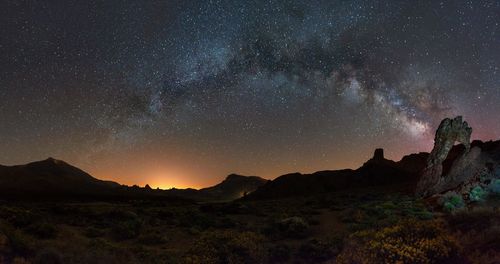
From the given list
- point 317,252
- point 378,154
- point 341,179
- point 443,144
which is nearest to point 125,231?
point 317,252

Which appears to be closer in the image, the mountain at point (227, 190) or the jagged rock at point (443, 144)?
the jagged rock at point (443, 144)

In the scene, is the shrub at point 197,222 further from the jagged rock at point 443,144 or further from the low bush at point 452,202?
the jagged rock at point 443,144

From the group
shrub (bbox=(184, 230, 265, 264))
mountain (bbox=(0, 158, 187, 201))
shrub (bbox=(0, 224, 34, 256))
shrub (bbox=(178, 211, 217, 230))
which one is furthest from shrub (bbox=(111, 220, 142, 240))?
mountain (bbox=(0, 158, 187, 201))

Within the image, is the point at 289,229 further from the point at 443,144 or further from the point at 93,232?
the point at 443,144

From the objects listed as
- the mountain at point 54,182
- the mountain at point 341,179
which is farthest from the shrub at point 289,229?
the mountain at point 54,182

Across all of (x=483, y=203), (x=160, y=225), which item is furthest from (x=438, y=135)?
(x=160, y=225)

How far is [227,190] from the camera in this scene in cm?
17875

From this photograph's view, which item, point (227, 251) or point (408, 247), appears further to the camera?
point (227, 251)

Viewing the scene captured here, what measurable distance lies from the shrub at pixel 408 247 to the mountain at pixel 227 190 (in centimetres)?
14564

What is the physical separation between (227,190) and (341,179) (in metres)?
88.6

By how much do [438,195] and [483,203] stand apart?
193 inches

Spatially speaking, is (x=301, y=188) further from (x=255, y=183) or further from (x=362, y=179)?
(x=255, y=183)

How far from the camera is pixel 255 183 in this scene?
191375 mm

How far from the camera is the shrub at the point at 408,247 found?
9586 mm
